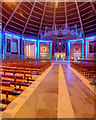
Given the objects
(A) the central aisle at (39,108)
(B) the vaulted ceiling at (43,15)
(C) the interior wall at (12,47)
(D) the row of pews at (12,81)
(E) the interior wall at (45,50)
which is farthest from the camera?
(E) the interior wall at (45,50)

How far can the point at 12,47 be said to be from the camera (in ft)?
63.9

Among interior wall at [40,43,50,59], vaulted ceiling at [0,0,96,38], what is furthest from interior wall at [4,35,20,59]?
interior wall at [40,43,50,59]

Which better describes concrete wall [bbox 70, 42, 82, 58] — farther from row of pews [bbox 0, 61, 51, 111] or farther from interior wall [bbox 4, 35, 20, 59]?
row of pews [bbox 0, 61, 51, 111]

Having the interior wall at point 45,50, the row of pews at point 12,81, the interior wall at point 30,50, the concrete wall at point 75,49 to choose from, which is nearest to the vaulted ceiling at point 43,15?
the interior wall at point 30,50

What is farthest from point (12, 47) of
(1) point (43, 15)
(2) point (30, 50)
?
(1) point (43, 15)

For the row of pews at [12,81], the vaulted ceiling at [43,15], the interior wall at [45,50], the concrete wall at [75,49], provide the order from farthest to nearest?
the interior wall at [45,50] < the concrete wall at [75,49] < the vaulted ceiling at [43,15] < the row of pews at [12,81]

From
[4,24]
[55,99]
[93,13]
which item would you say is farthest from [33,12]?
[55,99]

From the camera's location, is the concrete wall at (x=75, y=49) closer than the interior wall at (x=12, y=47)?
No

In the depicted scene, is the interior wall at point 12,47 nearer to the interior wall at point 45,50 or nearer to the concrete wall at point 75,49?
the interior wall at point 45,50

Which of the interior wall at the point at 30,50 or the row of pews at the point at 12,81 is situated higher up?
the interior wall at the point at 30,50

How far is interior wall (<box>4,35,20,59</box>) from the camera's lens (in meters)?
17.9

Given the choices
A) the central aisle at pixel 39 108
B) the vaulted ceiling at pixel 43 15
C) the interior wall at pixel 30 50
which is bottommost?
the central aisle at pixel 39 108

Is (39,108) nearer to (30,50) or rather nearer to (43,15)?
(43,15)

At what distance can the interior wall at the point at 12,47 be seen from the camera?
17938 millimetres
